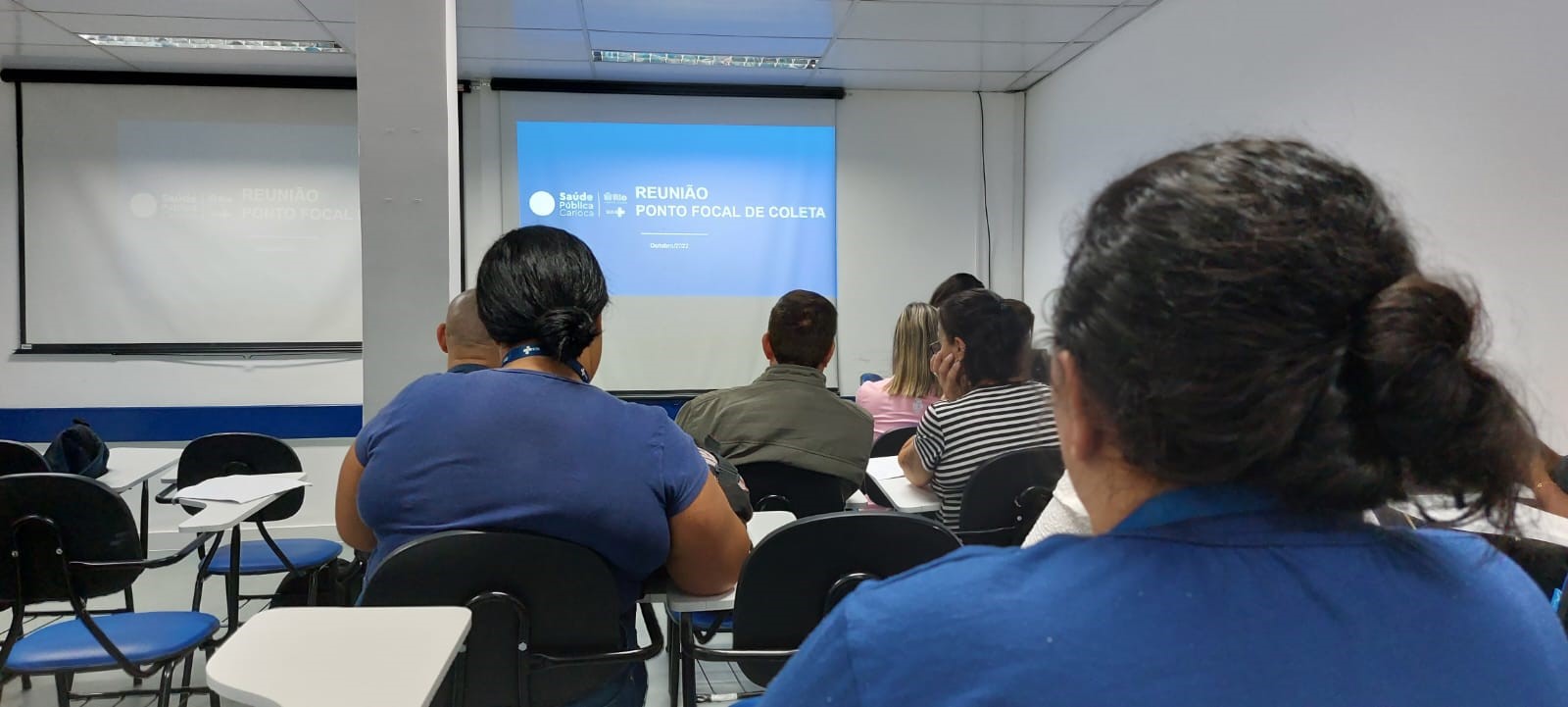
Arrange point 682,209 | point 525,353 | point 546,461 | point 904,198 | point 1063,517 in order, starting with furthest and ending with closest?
point 904,198
point 682,209
point 525,353
point 546,461
point 1063,517

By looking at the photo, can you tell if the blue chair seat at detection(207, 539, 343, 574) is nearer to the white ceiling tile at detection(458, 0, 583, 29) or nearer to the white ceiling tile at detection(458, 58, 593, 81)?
the white ceiling tile at detection(458, 0, 583, 29)

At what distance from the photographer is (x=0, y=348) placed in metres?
4.70

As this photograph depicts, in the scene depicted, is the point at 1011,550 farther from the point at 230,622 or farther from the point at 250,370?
the point at 250,370

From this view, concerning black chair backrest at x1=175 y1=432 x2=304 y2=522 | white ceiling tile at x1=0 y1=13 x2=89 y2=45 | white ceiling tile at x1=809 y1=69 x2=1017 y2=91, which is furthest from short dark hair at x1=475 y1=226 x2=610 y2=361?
white ceiling tile at x1=0 y1=13 x2=89 y2=45

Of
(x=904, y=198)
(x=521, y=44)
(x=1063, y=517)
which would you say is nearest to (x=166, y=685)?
(x=1063, y=517)

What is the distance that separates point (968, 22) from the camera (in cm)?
405

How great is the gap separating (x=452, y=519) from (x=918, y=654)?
1077 millimetres

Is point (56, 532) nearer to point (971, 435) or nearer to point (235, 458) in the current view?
point (235, 458)

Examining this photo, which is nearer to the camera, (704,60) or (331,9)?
(331,9)

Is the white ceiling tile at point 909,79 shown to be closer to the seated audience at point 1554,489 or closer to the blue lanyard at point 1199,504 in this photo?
the seated audience at point 1554,489

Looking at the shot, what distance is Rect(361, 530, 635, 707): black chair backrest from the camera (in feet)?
4.27

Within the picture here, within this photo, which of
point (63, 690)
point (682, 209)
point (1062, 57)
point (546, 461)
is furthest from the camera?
point (682, 209)

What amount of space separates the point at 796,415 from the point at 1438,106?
218 centimetres

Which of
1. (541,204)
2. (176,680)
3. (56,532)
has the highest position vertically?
(541,204)
